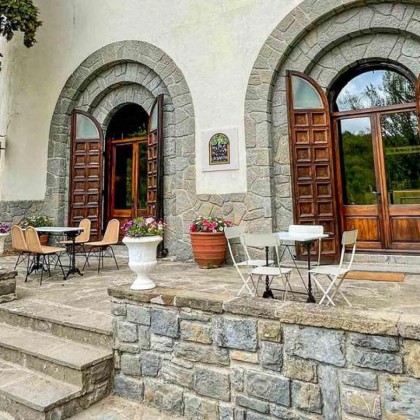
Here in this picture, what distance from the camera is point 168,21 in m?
5.91

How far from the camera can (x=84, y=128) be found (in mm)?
6840

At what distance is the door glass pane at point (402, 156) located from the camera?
475 centimetres

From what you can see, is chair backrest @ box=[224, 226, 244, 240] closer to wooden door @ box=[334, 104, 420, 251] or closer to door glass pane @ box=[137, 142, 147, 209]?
wooden door @ box=[334, 104, 420, 251]

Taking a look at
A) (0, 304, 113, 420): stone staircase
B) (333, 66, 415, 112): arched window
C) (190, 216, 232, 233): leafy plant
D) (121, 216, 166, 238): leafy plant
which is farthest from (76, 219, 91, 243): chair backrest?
(333, 66, 415, 112): arched window

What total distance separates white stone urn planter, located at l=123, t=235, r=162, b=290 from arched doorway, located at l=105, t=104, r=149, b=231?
393 centimetres

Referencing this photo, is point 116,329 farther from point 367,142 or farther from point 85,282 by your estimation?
point 367,142

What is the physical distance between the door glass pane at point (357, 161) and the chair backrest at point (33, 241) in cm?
433

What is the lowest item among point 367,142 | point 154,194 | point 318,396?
point 318,396

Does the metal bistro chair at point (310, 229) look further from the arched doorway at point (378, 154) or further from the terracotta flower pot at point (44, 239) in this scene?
the terracotta flower pot at point (44, 239)

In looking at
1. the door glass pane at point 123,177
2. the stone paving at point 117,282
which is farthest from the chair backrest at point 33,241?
the door glass pane at point 123,177

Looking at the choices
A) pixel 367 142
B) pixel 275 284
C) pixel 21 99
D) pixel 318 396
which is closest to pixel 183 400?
pixel 318 396

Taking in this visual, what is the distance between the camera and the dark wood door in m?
6.64

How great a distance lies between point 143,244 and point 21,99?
6342 mm

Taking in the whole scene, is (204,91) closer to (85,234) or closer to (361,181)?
(361,181)
